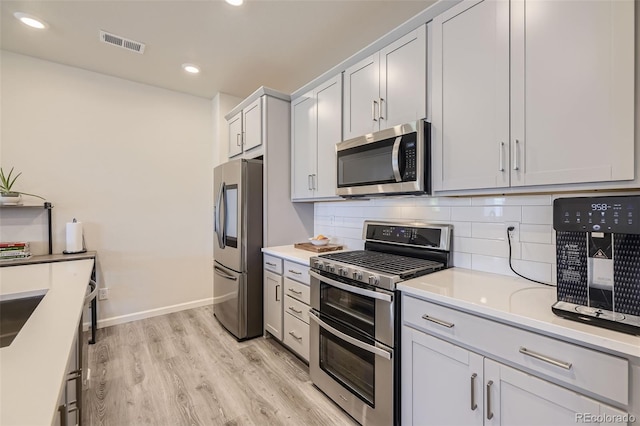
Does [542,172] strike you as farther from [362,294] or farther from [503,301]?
[362,294]

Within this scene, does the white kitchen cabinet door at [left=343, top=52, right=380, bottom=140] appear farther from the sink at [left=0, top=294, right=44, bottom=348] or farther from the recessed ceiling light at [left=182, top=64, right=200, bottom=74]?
the sink at [left=0, top=294, right=44, bottom=348]

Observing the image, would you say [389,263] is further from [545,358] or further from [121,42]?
[121,42]

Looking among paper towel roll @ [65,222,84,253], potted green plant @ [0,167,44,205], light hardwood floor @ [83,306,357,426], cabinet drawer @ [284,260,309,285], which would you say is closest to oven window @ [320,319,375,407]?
light hardwood floor @ [83,306,357,426]

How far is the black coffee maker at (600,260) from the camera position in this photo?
38.4 inches

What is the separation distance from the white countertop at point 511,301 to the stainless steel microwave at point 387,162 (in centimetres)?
56

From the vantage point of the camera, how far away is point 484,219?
179 cm

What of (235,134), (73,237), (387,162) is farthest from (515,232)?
(73,237)

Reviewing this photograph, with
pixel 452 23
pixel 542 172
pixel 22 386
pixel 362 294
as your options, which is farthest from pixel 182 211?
pixel 542 172

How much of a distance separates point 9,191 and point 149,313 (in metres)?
1.79

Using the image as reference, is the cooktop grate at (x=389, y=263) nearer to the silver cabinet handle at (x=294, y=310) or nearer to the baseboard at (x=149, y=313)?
the silver cabinet handle at (x=294, y=310)

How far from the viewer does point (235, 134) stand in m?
3.40

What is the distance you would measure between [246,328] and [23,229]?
2.35 meters

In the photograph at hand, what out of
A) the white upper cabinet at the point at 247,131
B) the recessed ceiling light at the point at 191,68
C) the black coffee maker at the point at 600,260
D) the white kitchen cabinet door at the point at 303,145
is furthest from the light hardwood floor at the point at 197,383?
the recessed ceiling light at the point at 191,68

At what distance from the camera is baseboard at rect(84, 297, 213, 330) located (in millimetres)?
3199
